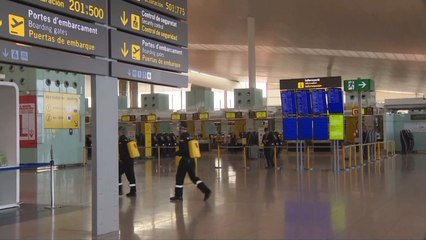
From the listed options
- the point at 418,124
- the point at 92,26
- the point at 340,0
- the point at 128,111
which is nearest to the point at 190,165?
the point at 92,26

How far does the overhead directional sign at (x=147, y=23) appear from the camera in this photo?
750 cm

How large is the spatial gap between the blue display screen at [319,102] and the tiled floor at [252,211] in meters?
3.36

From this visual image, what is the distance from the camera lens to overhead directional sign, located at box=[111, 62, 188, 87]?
24.9ft

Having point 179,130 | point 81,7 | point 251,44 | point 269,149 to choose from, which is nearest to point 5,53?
point 81,7

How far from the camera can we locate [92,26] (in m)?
7.04

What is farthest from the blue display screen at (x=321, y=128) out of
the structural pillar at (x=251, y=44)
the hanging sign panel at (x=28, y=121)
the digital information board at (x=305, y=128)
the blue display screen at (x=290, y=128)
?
the hanging sign panel at (x=28, y=121)

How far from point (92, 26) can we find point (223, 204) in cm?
510

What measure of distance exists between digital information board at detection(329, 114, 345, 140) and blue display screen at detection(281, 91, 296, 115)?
1585 millimetres

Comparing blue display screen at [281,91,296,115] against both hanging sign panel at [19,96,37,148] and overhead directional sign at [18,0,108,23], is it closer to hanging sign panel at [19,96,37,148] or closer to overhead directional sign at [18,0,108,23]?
hanging sign panel at [19,96,37,148]

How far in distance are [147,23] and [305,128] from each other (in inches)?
446

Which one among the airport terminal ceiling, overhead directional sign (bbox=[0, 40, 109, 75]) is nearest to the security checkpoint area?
overhead directional sign (bbox=[0, 40, 109, 75])

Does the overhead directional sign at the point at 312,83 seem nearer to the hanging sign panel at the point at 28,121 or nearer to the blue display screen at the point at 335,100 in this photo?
the blue display screen at the point at 335,100

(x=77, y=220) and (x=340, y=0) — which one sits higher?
(x=340, y=0)

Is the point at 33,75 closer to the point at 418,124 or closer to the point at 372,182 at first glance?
the point at 372,182
